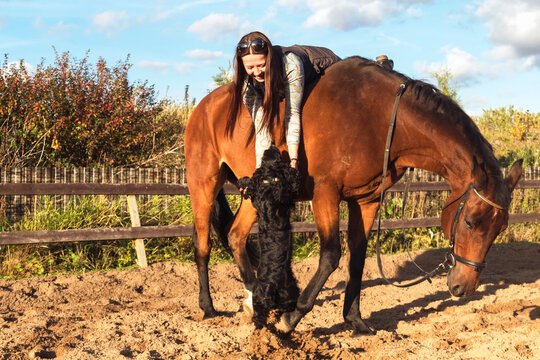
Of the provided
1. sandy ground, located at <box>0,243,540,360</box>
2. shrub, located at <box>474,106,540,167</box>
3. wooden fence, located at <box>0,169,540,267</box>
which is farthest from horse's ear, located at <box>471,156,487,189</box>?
shrub, located at <box>474,106,540,167</box>

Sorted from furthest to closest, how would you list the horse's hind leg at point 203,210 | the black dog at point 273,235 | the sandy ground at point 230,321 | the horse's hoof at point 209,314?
the horse's hind leg at point 203,210 → the horse's hoof at point 209,314 → the sandy ground at point 230,321 → the black dog at point 273,235

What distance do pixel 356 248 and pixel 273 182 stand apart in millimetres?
1264

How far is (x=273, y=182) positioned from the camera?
11.1ft

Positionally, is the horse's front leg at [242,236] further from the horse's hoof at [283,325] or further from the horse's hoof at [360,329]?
the horse's hoof at [283,325]

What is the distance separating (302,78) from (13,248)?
16.6 feet

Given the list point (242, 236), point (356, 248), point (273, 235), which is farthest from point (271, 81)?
point (242, 236)

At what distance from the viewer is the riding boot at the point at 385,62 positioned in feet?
14.0

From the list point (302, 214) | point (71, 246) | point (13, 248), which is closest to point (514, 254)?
point (302, 214)

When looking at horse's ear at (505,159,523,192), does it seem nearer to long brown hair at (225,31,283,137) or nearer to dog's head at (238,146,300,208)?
dog's head at (238,146,300,208)

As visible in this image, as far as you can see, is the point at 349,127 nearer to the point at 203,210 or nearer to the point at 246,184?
the point at 246,184

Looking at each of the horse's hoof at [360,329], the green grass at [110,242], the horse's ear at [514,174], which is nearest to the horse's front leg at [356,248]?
the horse's hoof at [360,329]

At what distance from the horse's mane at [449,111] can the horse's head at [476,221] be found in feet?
0.54

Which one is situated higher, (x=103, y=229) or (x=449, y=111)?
(x=449, y=111)

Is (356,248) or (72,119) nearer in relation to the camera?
(356,248)
